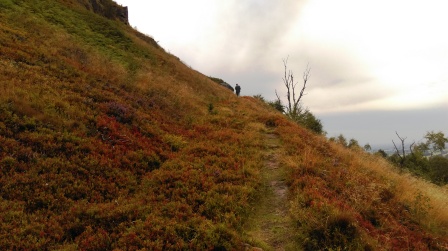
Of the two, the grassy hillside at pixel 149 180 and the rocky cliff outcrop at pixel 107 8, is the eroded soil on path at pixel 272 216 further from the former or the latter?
the rocky cliff outcrop at pixel 107 8

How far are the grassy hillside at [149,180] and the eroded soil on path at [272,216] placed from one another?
0.12m

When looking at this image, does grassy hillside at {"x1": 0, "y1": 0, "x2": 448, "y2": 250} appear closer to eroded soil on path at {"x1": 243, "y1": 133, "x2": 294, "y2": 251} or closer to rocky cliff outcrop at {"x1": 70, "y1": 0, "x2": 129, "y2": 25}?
eroded soil on path at {"x1": 243, "y1": 133, "x2": 294, "y2": 251}

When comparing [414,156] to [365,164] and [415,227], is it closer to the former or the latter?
[365,164]

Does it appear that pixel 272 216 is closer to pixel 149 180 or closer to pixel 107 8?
pixel 149 180

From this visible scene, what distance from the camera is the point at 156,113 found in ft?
52.6

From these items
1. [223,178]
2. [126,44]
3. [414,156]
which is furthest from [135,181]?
[414,156]

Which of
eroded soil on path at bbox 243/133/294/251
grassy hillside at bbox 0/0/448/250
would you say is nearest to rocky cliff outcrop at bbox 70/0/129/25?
grassy hillside at bbox 0/0/448/250

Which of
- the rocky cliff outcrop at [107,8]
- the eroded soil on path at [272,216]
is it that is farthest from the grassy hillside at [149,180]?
the rocky cliff outcrop at [107,8]

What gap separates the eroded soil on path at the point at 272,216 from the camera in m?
7.34

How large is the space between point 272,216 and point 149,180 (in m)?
4.17

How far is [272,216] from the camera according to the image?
8.66 m

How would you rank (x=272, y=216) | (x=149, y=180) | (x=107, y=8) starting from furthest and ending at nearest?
(x=107, y=8)
(x=149, y=180)
(x=272, y=216)

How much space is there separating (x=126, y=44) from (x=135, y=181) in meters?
22.4

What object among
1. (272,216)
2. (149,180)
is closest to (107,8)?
(149,180)
